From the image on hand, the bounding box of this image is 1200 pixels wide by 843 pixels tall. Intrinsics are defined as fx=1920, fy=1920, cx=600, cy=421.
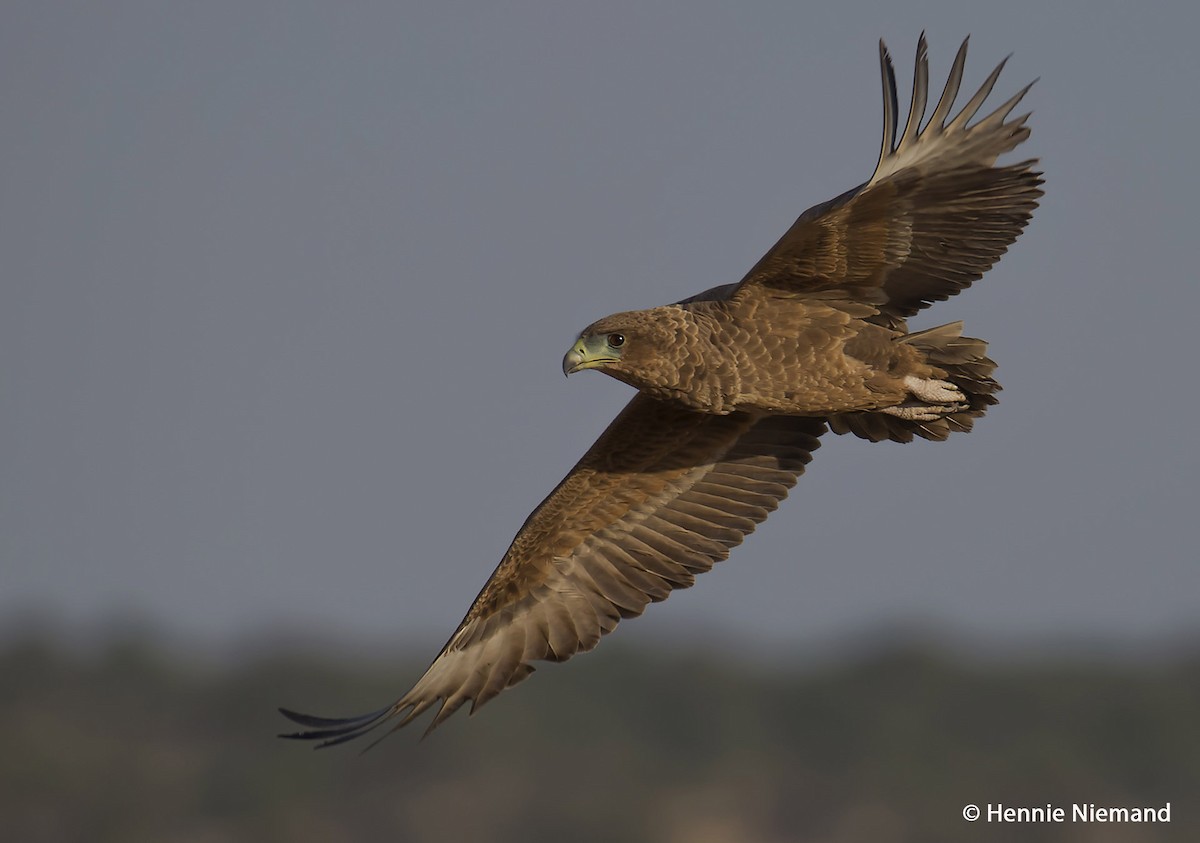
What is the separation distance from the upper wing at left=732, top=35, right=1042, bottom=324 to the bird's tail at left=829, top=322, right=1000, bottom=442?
0.65 feet

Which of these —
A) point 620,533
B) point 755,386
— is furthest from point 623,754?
point 755,386

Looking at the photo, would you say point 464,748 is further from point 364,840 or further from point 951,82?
point 951,82

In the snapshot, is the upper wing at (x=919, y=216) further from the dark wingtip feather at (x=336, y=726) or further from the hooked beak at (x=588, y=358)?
the dark wingtip feather at (x=336, y=726)

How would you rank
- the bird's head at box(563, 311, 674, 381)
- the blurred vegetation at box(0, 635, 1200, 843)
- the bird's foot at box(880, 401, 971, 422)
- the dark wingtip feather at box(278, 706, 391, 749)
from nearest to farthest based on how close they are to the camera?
the bird's head at box(563, 311, 674, 381) → the dark wingtip feather at box(278, 706, 391, 749) → the bird's foot at box(880, 401, 971, 422) → the blurred vegetation at box(0, 635, 1200, 843)

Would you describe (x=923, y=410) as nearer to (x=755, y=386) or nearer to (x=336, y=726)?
(x=755, y=386)

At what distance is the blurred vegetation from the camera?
49.2 m

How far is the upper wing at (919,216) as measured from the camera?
9305 mm

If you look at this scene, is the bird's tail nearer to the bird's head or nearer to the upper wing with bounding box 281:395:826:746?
the upper wing with bounding box 281:395:826:746

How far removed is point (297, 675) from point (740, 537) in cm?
5122

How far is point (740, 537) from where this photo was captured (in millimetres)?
11203

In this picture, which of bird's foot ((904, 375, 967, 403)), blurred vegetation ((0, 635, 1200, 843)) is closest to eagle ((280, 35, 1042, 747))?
bird's foot ((904, 375, 967, 403))

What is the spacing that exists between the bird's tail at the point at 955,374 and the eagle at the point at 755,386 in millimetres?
10

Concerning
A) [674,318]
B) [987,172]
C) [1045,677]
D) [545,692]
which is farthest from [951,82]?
[1045,677]

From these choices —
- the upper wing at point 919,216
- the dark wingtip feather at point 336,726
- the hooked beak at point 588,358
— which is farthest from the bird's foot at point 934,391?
the dark wingtip feather at point 336,726
